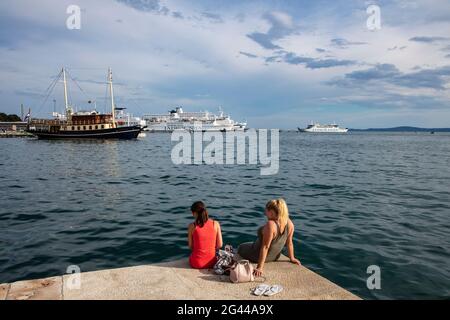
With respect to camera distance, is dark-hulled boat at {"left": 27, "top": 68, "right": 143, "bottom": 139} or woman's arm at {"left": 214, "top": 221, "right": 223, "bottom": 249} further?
dark-hulled boat at {"left": 27, "top": 68, "right": 143, "bottom": 139}

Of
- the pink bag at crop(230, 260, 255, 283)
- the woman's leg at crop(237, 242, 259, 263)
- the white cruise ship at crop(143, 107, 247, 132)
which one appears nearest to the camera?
the pink bag at crop(230, 260, 255, 283)

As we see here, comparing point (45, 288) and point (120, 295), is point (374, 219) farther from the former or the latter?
point (45, 288)

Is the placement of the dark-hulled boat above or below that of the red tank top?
above

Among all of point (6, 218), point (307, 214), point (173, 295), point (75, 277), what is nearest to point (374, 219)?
point (307, 214)

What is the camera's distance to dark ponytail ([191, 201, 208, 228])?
20.8 feet

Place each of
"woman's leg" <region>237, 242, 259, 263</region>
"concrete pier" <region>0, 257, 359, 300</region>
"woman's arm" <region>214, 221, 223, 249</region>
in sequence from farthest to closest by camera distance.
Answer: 1. "woman's leg" <region>237, 242, 259, 263</region>
2. "woman's arm" <region>214, 221, 223, 249</region>
3. "concrete pier" <region>0, 257, 359, 300</region>

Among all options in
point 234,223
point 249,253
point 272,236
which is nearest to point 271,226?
point 272,236

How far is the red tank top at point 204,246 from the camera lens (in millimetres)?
6445

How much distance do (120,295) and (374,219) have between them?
35.0 feet

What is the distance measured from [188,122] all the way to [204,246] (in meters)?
175

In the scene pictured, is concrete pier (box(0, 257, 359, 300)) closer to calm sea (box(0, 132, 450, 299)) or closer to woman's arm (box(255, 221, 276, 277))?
woman's arm (box(255, 221, 276, 277))

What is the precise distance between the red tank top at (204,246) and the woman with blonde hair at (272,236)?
93 centimetres

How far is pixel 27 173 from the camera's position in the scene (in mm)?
25062

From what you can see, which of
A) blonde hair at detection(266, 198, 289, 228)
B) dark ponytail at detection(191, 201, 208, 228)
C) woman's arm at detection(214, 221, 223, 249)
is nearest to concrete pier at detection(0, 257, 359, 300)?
woman's arm at detection(214, 221, 223, 249)
